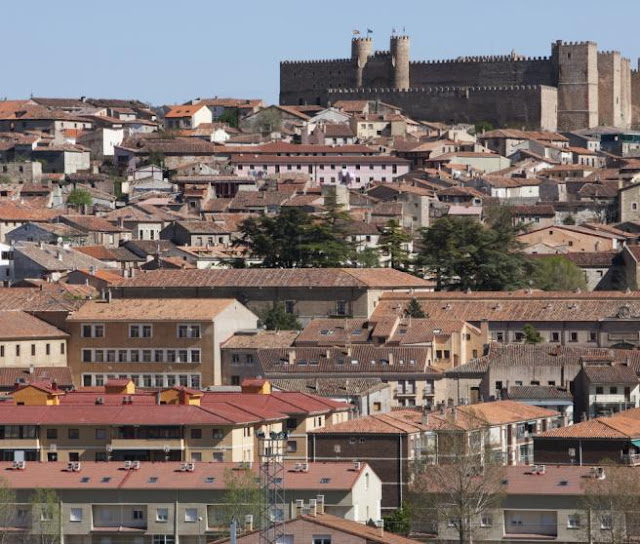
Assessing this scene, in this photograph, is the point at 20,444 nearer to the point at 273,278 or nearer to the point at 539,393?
the point at 539,393

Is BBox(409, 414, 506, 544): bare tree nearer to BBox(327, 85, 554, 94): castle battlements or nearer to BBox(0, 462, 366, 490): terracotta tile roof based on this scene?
BBox(0, 462, 366, 490): terracotta tile roof

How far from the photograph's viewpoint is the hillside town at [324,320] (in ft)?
136

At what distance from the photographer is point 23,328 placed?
6081 cm

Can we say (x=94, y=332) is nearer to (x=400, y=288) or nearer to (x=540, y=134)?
(x=400, y=288)

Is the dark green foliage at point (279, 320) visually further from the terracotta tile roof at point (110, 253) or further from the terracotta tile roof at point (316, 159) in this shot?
the terracotta tile roof at point (316, 159)

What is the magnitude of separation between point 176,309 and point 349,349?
18.0 ft

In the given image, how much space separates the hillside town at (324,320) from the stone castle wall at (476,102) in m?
0.16

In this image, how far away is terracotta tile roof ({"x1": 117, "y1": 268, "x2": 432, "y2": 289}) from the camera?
65062mm

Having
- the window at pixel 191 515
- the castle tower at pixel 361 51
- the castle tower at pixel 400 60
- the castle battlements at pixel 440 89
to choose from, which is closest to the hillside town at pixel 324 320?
the window at pixel 191 515

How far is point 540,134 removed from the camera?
365ft

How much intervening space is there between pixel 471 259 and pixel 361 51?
55.5 meters

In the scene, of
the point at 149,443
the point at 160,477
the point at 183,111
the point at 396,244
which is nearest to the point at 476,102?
the point at 183,111

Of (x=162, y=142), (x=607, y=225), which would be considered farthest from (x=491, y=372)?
(x=162, y=142)

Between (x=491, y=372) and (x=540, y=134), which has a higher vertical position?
(x=540, y=134)
